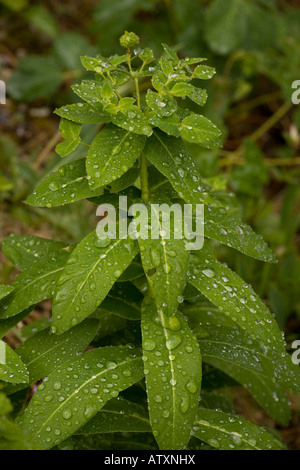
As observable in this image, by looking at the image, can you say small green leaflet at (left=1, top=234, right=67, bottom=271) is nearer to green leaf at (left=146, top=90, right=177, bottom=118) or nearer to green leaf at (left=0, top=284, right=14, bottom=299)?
green leaf at (left=0, top=284, right=14, bottom=299)

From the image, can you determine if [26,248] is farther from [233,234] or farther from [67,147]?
[233,234]

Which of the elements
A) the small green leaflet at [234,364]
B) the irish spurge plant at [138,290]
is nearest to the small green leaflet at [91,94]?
the irish spurge plant at [138,290]

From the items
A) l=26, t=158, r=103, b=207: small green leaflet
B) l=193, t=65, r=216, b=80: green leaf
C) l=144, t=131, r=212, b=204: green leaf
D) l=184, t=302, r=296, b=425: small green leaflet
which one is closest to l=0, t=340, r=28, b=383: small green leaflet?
l=26, t=158, r=103, b=207: small green leaflet

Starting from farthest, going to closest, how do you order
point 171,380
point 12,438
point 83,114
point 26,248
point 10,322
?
point 26,248 → point 10,322 → point 83,114 → point 171,380 → point 12,438

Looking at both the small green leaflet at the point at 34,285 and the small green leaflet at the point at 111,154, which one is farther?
the small green leaflet at the point at 34,285

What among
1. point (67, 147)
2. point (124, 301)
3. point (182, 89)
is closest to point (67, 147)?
point (67, 147)

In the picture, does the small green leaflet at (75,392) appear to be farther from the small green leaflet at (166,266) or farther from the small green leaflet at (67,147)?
the small green leaflet at (67,147)

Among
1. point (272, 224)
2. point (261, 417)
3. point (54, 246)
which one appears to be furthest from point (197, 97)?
point (272, 224)
